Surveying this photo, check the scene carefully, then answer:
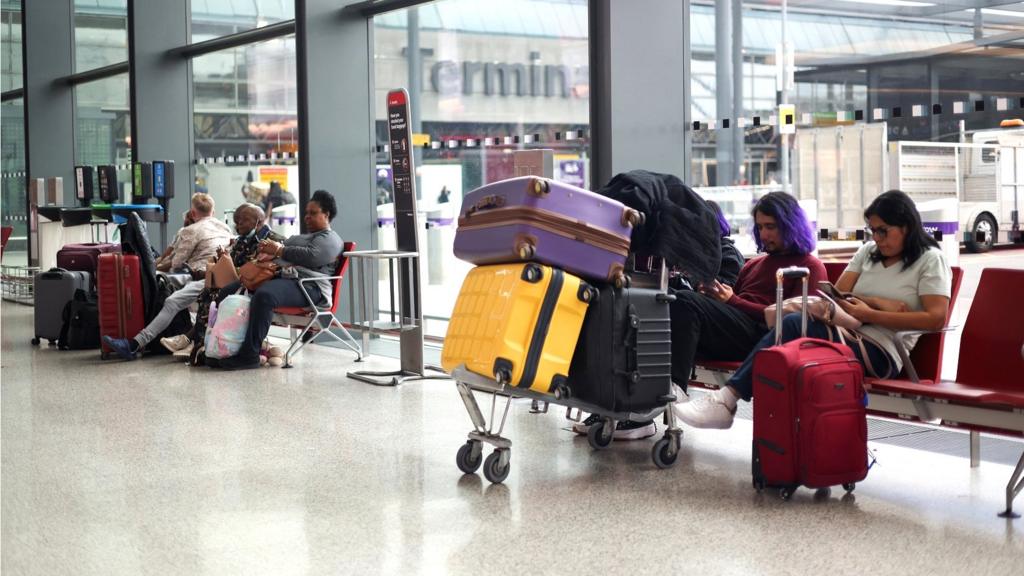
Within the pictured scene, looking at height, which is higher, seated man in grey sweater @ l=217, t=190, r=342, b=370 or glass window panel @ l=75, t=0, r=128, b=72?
glass window panel @ l=75, t=0, r=128, b=72

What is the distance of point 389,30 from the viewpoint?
934 cm

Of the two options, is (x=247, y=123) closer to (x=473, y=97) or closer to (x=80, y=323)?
(x=80, y=323)

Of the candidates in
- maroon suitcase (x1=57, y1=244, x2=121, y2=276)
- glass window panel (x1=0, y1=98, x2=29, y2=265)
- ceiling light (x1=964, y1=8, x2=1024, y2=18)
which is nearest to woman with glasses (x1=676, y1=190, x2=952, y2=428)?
ceiling light (x1=964, y1=8, x2=1024, y2=18)

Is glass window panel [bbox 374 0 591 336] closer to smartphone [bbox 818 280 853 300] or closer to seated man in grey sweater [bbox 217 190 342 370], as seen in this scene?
seated man in grey sweater [bbox 217 190 342 370]

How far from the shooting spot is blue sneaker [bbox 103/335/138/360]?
8305mm

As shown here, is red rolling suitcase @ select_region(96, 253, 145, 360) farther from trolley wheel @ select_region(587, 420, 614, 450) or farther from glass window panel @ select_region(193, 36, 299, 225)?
trolley wheel @ select_region(587, 420, 614, 450)

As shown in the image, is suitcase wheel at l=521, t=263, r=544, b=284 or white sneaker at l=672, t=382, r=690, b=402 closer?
suitcase wheel at l=521, t=263, r=544, b=284

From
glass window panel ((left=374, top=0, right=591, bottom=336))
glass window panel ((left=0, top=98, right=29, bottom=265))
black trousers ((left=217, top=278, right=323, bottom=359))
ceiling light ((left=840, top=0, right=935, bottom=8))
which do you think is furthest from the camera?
glass window panel ((left=0, top=98, right=29, bottom=265))

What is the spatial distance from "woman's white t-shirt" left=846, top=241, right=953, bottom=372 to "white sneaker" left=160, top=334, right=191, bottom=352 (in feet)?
17.9

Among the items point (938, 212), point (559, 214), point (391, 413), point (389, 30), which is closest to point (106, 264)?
point (389, 30)

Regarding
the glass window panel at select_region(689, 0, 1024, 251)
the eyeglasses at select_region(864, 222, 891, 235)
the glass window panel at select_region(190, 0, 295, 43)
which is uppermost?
the glass window panel at select_region(190, 0, 295, 43)

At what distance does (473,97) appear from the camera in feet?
28.0

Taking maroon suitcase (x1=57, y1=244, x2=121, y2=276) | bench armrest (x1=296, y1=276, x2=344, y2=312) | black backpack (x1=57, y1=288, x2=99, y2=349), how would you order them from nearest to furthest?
bench armrest (x1=296, y1=276, x2=344, y2=312)
black backpack (x1=57, y1=288, x2=99, y2=349)
maroon suitcase (x1=57, y1=244, x2=121, y2=276)

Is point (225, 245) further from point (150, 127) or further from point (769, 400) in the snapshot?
point (769, 400)
